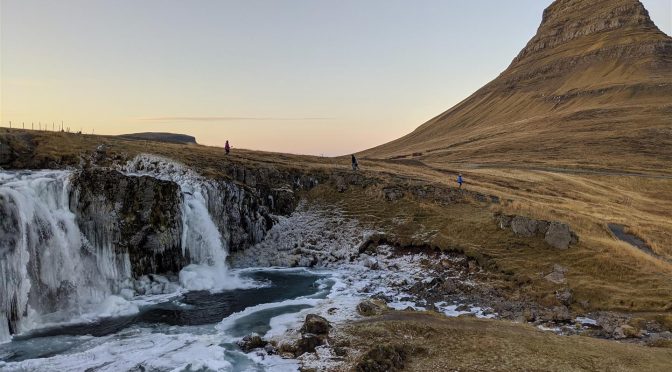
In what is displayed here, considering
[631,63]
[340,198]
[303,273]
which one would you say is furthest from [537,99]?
[303,273]

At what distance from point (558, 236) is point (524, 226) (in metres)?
2.83

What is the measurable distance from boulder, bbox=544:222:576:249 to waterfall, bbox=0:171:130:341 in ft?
98.9

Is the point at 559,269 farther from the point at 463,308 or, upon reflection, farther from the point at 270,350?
the point at 270,350

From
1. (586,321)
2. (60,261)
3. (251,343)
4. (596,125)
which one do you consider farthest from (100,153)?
(596,125)

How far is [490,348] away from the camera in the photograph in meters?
19.9

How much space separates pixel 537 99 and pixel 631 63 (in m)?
38.1

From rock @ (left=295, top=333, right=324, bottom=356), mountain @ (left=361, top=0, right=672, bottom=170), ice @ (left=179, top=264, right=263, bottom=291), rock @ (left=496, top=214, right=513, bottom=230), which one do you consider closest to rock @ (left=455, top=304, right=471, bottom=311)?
rock @ (left=295, top=333, right=324, bottom=356)

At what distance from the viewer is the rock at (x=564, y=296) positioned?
27.8 meters

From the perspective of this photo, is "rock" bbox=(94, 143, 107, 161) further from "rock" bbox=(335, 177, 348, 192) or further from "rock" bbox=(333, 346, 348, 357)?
"rock" bbox=(333, 346, 348, 357)

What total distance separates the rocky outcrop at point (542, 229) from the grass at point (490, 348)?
44.6ft

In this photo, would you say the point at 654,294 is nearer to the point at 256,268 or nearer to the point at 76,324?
the point at 256,268

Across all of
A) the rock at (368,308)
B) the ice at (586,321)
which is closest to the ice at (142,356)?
the rock at (368,308)

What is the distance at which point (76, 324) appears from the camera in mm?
25719

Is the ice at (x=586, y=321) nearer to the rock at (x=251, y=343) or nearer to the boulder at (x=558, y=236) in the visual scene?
the boulder at (x=558, y=236)
